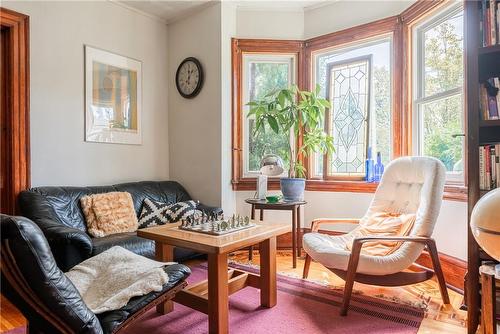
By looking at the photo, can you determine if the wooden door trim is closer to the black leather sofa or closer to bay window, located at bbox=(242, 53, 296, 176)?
the black leather sofa

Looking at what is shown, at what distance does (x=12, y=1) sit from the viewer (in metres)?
2.70

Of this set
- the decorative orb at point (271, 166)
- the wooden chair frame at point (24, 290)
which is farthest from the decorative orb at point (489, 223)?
the decorative orb at point (271, 166)

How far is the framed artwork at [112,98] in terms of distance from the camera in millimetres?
3234

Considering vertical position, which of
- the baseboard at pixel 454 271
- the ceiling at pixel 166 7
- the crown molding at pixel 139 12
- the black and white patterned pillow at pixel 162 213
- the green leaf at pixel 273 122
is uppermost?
the ceiling at pixel 166 7

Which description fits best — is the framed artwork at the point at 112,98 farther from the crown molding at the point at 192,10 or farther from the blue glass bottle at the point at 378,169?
the blue glass bottle at the point at 378,169

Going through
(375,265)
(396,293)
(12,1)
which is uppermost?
(12,1)

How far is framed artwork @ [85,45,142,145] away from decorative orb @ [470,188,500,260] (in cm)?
321

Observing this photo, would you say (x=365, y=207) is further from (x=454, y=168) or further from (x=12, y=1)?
(x=12, y=1)

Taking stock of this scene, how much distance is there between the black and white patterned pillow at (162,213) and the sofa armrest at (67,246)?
86 cm

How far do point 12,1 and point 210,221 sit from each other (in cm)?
249

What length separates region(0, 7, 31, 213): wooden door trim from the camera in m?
2.67

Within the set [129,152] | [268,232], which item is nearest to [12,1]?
[129,152]

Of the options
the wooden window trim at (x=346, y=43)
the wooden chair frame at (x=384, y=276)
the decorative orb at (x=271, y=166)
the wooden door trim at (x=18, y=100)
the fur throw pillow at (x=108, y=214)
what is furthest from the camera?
the decorative orb at (x=271, y=166)

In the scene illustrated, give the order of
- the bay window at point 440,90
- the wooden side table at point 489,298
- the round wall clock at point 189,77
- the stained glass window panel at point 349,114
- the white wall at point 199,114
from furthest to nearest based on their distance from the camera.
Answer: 1. the round wall clock at point 189,77
2. the white wall at point 199,114
3. the stained glass window panel at point 349,114
4. the bay window at point 440,90
5. the wooden side table at point 489,298
